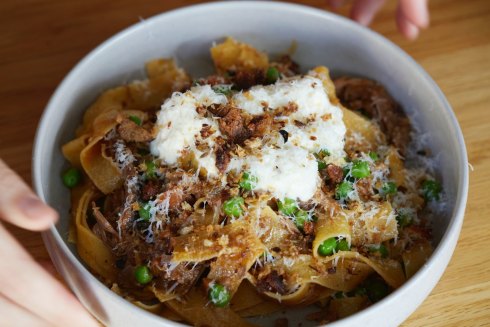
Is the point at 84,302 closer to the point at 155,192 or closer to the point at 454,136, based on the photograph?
the point at 155,192

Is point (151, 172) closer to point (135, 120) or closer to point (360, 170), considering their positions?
point (135, 120)

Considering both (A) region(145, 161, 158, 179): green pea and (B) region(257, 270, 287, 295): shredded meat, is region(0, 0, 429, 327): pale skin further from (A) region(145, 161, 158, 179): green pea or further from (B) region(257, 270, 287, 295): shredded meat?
(B) region(257, 270, 287, 295): shredded meat

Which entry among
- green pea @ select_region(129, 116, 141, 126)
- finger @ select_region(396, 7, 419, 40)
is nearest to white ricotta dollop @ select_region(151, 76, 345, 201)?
green pea @ select_region(129, 116, 141, 126)

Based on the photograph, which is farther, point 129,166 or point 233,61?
point 233,61

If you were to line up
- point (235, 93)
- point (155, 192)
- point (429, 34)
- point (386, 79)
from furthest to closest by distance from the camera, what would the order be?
point (429, 34), point (386, 79), point (235, 93), point (155, 192)

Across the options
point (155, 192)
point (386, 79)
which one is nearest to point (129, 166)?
point (155, 192)

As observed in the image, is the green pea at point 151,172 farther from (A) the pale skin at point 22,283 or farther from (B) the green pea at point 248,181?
(A) the pale skin at point 22,283

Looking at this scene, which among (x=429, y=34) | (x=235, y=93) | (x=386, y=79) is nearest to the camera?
(x=235, y=93)
